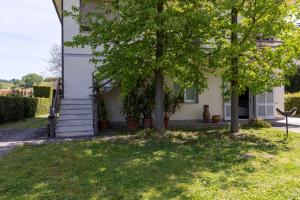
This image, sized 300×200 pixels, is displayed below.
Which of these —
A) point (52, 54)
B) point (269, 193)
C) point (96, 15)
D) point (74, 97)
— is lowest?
point (269, 193)

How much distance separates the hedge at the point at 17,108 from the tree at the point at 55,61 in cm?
1988

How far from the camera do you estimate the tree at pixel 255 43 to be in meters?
9.78

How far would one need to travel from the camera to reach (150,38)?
400 inches

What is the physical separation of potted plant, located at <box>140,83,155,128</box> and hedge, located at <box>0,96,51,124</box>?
8.37 metres

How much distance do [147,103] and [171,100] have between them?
1.29m

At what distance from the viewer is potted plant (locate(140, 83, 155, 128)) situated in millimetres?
13438

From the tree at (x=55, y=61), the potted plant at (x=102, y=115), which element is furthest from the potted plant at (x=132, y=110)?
the tree at (x=55, y=61)

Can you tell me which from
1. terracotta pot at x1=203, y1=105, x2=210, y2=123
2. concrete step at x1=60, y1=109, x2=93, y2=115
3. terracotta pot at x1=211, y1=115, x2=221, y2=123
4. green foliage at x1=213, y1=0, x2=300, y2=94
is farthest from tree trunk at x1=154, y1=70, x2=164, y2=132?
terracotta pot at x1=211, y1=115, x2=221, y2=123

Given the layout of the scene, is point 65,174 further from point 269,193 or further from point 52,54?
point 52,54

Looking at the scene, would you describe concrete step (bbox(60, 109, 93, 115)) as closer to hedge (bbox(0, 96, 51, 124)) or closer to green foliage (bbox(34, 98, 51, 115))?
hedge (bbox(0, 96, 51, 124))

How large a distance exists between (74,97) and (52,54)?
32250mm

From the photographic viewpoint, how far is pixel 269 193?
Result: 5059 mm

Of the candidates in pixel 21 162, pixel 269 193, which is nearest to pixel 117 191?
pixel 269 193

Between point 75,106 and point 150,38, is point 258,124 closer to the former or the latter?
point 150,38
